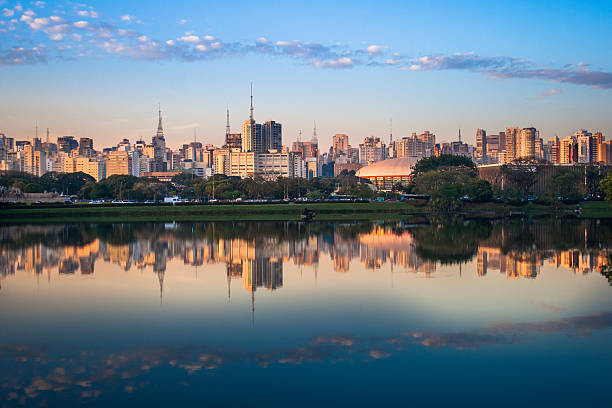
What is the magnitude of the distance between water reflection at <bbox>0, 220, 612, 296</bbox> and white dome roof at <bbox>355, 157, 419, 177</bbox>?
135100 millimetres

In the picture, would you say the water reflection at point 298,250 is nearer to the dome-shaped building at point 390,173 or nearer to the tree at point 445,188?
the tree at point 445,188

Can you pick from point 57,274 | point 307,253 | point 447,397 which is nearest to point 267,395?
point 447,397

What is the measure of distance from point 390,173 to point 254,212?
115703 millimetres

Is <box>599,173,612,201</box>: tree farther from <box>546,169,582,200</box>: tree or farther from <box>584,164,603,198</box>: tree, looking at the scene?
<box>584,164,603,198</box>: tree

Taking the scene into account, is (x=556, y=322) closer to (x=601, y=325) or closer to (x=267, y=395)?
(x=601, y=325)

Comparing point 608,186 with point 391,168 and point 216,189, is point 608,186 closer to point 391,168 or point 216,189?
point 216,189

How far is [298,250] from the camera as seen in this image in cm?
3097

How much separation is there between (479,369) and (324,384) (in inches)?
122

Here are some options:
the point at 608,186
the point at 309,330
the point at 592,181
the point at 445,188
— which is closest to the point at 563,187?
the point at 445,188

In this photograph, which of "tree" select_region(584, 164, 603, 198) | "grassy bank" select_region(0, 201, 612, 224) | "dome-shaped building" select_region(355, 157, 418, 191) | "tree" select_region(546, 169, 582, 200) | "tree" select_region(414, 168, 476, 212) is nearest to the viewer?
"grassy bank" select_region(0, 201, 612, 224)

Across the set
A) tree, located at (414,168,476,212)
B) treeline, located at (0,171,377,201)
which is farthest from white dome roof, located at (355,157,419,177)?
tree, located at (414,168,476,212)

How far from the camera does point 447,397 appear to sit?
9.85 metres

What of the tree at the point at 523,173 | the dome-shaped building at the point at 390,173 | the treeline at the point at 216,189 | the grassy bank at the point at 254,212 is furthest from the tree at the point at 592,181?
the dome-shaped building at the point at 390,173

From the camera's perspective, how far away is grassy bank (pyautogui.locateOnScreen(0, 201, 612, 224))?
6475 centimetres
